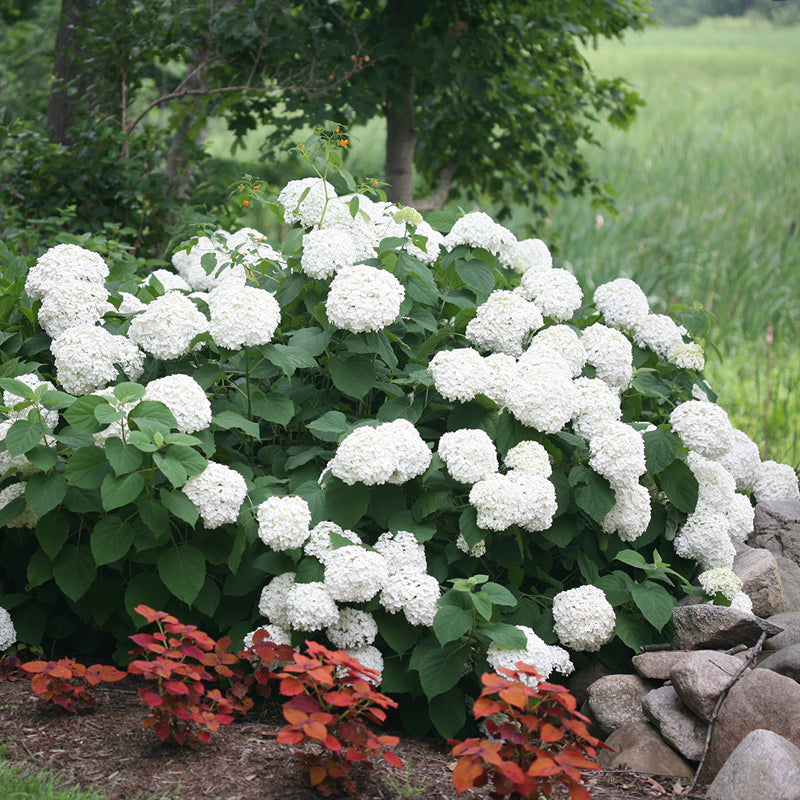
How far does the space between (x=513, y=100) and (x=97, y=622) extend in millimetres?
4410

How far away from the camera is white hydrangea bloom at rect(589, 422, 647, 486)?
265cm

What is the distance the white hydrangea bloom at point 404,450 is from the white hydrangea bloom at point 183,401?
0.51m

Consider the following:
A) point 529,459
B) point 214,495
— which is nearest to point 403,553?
point 529,459

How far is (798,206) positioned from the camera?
9.85m

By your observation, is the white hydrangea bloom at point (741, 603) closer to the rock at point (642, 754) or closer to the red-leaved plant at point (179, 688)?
the rock at point (642, 754)

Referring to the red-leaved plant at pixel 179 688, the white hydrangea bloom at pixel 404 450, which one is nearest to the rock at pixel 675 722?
the white hydrangea bloom at pixel 404 450

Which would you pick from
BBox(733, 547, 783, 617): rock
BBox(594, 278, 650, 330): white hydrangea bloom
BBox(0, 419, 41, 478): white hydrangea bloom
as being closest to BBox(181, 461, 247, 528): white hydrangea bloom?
BBox(0, 419, 41, 478): white hydrangea bloom

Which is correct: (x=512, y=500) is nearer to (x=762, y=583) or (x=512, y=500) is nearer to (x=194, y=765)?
(x=194, y=765)

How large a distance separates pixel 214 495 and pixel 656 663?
4.76 feet

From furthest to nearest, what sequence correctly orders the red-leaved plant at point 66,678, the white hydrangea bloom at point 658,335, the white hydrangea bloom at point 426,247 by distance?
the white hydrangea bloom at point 658,335, the white hydrangea bloom at point 426,247, the red-leaved plant at point 66,678

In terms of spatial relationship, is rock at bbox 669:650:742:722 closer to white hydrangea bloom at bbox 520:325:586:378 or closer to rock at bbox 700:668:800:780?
rock at bbox 700:668:800:780

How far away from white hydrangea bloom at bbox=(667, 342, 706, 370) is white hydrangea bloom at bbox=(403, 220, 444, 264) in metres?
1.00

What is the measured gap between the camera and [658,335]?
3422 mm

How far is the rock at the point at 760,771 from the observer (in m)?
2.08
